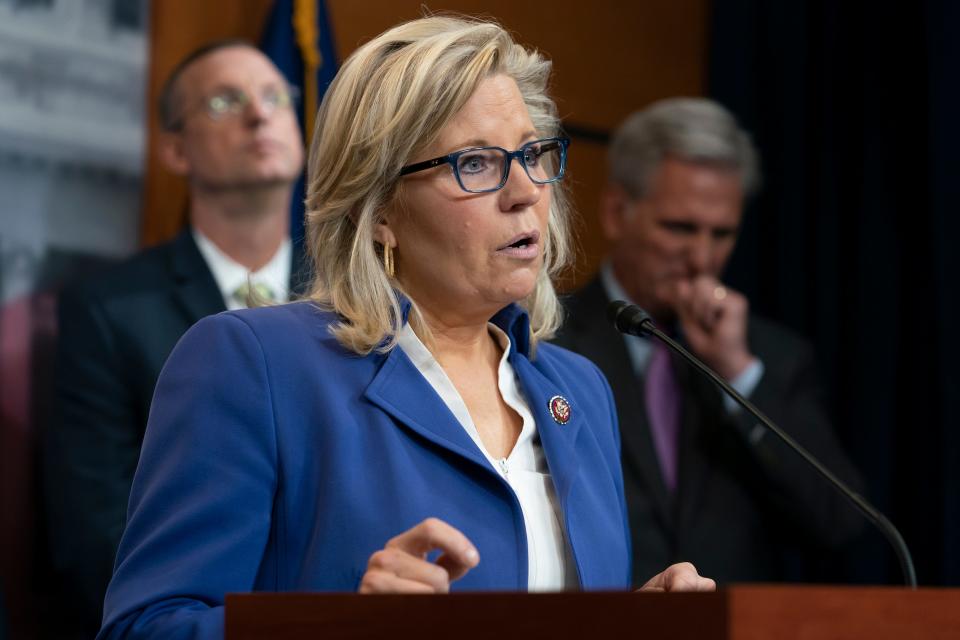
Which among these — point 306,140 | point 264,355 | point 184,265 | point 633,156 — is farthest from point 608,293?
point 264,355

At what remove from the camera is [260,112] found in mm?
3326

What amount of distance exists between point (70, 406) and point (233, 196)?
66 cm

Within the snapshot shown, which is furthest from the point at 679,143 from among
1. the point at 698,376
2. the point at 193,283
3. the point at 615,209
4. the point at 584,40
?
the point at 193,283

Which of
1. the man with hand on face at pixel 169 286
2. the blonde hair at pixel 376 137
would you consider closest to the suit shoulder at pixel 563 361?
the blonde hair at pixel 376 137

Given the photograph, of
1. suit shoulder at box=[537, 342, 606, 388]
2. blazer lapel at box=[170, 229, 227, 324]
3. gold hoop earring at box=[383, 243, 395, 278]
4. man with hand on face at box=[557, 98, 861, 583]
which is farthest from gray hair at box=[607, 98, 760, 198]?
gold hoop earring at box=[383, 243, 395, 278]

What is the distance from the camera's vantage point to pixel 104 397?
9.91ft

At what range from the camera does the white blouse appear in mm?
1672

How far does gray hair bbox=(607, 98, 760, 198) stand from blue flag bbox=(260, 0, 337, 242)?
35.6 inches

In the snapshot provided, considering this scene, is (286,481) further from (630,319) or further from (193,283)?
(193,283)

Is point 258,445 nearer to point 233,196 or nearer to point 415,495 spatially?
point 415,495

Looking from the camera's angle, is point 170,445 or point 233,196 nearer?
point 170,445

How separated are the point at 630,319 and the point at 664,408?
1.60m

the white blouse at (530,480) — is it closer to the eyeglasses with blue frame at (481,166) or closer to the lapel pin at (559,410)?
the lapel pin at (559,410)

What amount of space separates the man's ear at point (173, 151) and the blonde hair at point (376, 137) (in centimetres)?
165
